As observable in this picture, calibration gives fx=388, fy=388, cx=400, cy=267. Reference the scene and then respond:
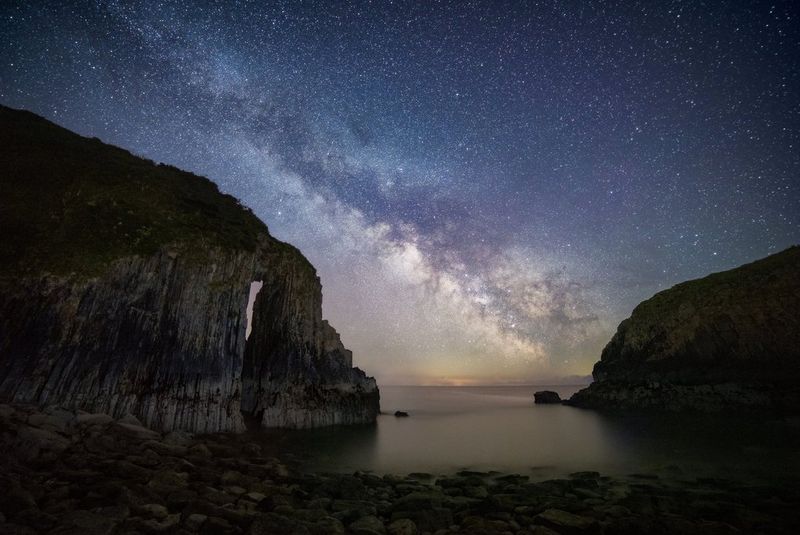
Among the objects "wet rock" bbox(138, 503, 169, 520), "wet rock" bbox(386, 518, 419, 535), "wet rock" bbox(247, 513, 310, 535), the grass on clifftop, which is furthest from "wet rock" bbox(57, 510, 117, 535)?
the grass on clifftop

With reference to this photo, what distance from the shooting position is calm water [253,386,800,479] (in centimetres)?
2355

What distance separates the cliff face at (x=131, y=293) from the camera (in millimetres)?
21875

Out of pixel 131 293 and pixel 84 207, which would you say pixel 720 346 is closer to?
pixel 131 293

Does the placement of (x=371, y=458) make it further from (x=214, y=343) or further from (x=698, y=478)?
(x=698, y=478)

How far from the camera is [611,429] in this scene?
4122 cm

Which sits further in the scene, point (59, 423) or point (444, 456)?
point (444, 456)

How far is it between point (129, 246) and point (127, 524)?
21857 mm

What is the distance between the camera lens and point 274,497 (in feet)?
44.1

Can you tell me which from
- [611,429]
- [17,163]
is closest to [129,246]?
[17,163]

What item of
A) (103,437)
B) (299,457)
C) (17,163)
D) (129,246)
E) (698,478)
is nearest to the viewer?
(103,437)

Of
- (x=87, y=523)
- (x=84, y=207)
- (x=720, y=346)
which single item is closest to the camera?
(x=87, y=523)

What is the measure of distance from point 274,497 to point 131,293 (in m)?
18.8

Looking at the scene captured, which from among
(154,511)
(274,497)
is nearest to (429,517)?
(274,497)

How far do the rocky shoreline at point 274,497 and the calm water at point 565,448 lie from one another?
14.5 ft
